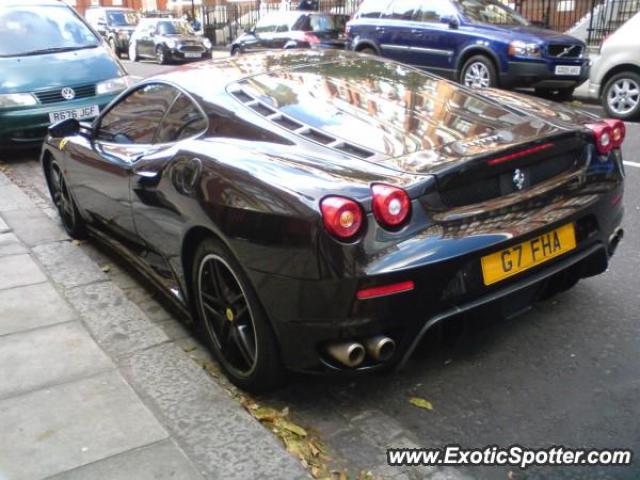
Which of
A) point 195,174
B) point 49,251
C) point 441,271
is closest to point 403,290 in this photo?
point 441,271

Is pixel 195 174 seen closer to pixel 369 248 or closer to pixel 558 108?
pixel 369 248

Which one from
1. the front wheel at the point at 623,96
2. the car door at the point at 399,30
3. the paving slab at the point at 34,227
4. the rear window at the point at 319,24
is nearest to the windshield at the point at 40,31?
the paving slab at the point at 34,227

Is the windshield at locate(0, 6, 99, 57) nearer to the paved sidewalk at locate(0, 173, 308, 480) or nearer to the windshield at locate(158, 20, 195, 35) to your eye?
the paved sidewalk at locate(0, 173, 308, 480)

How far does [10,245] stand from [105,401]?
8.48 ft

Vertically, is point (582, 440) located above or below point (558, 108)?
below

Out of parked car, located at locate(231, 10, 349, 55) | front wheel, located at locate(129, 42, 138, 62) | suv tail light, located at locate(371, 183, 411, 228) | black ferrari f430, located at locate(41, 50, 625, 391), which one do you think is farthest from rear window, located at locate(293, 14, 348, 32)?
suv tail light, located at locate(371, 183, 411, 228)

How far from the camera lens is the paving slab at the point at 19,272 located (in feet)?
14.1

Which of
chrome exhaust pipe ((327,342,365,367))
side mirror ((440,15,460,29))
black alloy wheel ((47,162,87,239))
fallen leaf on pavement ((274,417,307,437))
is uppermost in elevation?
side mirror ((440,15,460,29))

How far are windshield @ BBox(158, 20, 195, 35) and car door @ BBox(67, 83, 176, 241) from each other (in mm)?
20945

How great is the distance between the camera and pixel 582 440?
2574mm

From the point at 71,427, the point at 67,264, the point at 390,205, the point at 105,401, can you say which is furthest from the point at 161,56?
the point at 390,205

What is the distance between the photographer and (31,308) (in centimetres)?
391

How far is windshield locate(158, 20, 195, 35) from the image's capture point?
79.2ft

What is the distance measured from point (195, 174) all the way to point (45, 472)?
4.60ft
